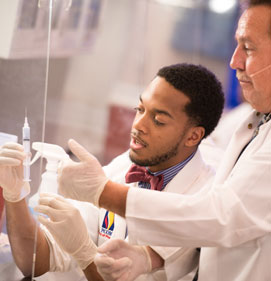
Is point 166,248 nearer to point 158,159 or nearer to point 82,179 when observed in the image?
point 158,159

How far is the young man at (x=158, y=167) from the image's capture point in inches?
58.9

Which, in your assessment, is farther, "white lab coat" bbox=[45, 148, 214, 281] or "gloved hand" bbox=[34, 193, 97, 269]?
"white lab coat" bbox=[45, 148, 214, 281]

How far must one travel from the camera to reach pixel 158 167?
171 centimetres

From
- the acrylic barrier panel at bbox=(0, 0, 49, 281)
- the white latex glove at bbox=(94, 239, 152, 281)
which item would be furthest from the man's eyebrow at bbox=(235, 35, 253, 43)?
the white latex glove at bbox=(94, 239, 152, 281)

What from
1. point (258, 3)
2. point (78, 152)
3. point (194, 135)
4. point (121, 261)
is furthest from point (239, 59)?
point (121, 261)

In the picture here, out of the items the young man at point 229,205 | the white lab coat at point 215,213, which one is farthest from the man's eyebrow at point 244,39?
the white lab coat at point 215,213

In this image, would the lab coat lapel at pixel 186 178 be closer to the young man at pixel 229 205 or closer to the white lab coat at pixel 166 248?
the white lab coat at pixel 166 248

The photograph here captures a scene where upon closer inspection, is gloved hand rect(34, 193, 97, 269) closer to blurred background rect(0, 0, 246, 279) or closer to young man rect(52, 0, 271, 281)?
young man rect(52, 0, 271, 281)

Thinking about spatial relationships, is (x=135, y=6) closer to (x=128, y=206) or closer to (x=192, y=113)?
(x=192, y=113)

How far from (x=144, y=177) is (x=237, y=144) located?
0.31 metres

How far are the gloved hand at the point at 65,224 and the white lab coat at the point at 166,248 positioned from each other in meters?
0.16

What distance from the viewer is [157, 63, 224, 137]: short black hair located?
1.65 meters

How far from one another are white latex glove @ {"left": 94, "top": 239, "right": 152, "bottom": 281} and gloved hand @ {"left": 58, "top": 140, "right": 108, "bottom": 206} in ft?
0.53

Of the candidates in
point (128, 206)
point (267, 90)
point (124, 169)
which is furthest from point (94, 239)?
point (267, 90)
